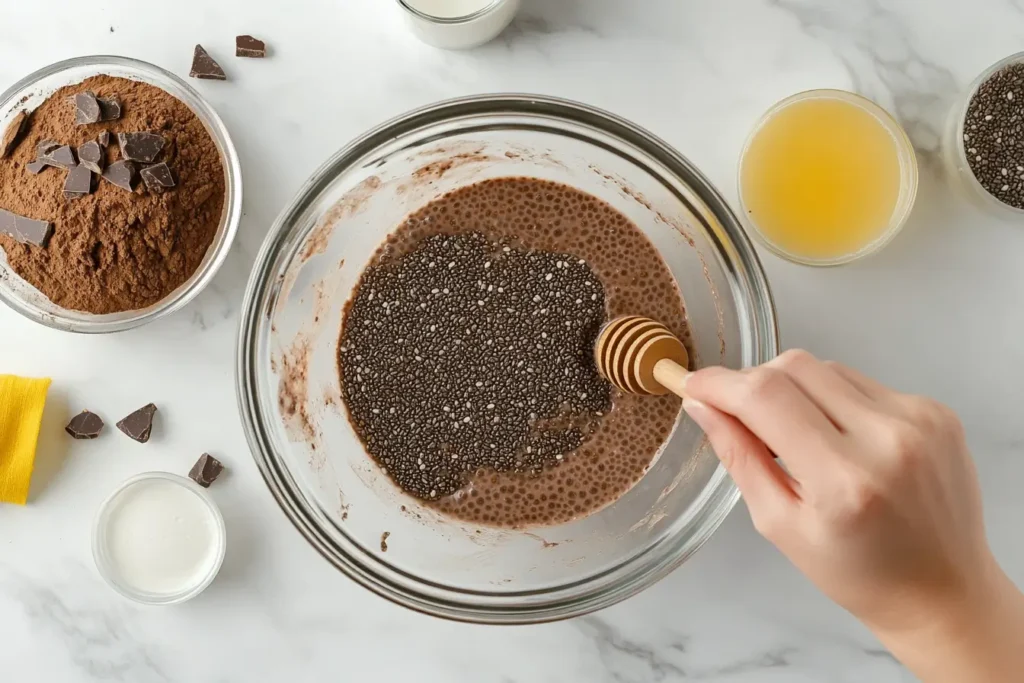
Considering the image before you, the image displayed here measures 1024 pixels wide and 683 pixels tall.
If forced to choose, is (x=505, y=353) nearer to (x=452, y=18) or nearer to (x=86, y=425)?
(x=452, y=18)

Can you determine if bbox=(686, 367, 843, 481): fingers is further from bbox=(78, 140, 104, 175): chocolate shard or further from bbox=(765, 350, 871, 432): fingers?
bbox=(78, 140, 104, 175): chocolate shard

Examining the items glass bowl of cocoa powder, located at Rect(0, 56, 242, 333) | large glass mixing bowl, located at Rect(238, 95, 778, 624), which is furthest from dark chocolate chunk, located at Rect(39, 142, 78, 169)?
large glass mixing bowl, located at Rect(238, 95, 778, 624)

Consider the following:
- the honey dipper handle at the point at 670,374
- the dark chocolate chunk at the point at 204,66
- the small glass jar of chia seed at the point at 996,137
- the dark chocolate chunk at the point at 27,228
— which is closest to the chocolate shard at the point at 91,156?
the dark chocolate chunk at the point at 27,228

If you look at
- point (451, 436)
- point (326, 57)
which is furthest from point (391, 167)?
point (451, 436)

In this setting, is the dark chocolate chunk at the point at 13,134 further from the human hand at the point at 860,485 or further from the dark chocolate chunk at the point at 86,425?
the human hand at the point at 860,485

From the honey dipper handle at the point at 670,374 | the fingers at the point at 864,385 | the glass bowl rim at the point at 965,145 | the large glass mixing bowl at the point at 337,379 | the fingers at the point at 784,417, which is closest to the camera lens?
the fingers at the point at 784,417
